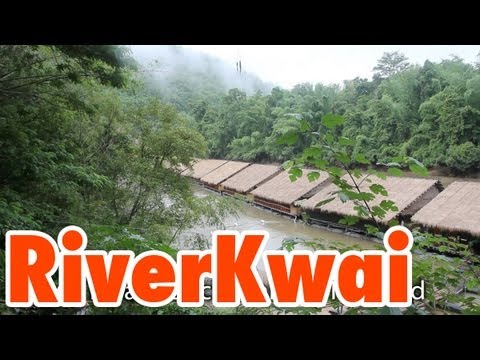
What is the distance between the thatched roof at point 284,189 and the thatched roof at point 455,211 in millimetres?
3806

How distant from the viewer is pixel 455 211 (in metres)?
9.30

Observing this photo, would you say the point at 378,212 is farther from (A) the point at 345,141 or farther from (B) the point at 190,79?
(B) the point at 190,79

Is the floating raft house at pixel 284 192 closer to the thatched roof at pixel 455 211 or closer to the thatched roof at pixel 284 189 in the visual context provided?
the thatched roof at pixel 284 189

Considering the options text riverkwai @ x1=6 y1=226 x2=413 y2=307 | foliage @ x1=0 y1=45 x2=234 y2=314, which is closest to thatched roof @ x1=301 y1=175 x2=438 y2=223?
foliage @ x1=0 y1=45 x2=234 y2=314

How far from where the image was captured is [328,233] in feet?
37.8

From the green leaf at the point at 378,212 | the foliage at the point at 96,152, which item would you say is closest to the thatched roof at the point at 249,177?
the foliage at the point at 96,152

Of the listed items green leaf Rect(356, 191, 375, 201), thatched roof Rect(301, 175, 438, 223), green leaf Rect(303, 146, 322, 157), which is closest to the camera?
green leaf Rect(303, 146, 322, 157)

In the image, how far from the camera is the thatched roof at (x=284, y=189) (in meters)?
13.2

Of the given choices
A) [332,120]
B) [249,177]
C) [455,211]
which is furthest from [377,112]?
[332,120]

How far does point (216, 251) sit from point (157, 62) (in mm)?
5980

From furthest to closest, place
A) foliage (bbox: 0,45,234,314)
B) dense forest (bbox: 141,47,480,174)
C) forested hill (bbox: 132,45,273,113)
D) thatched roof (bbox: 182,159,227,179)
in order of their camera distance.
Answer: thatched roof (bbox: 182,159,227,179), dense forest (bbox: 141,47,480,174), forested hill (bbox: 132,45,273,113), foliage (bbox: 0,45,234,314)

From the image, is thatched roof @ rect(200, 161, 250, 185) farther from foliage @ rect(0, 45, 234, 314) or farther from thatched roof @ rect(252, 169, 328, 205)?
foliage @ rect(0, 45, 234, 314)

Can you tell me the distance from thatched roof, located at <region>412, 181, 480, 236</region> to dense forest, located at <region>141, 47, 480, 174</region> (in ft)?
6.00

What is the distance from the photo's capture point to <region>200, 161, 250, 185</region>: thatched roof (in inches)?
655
